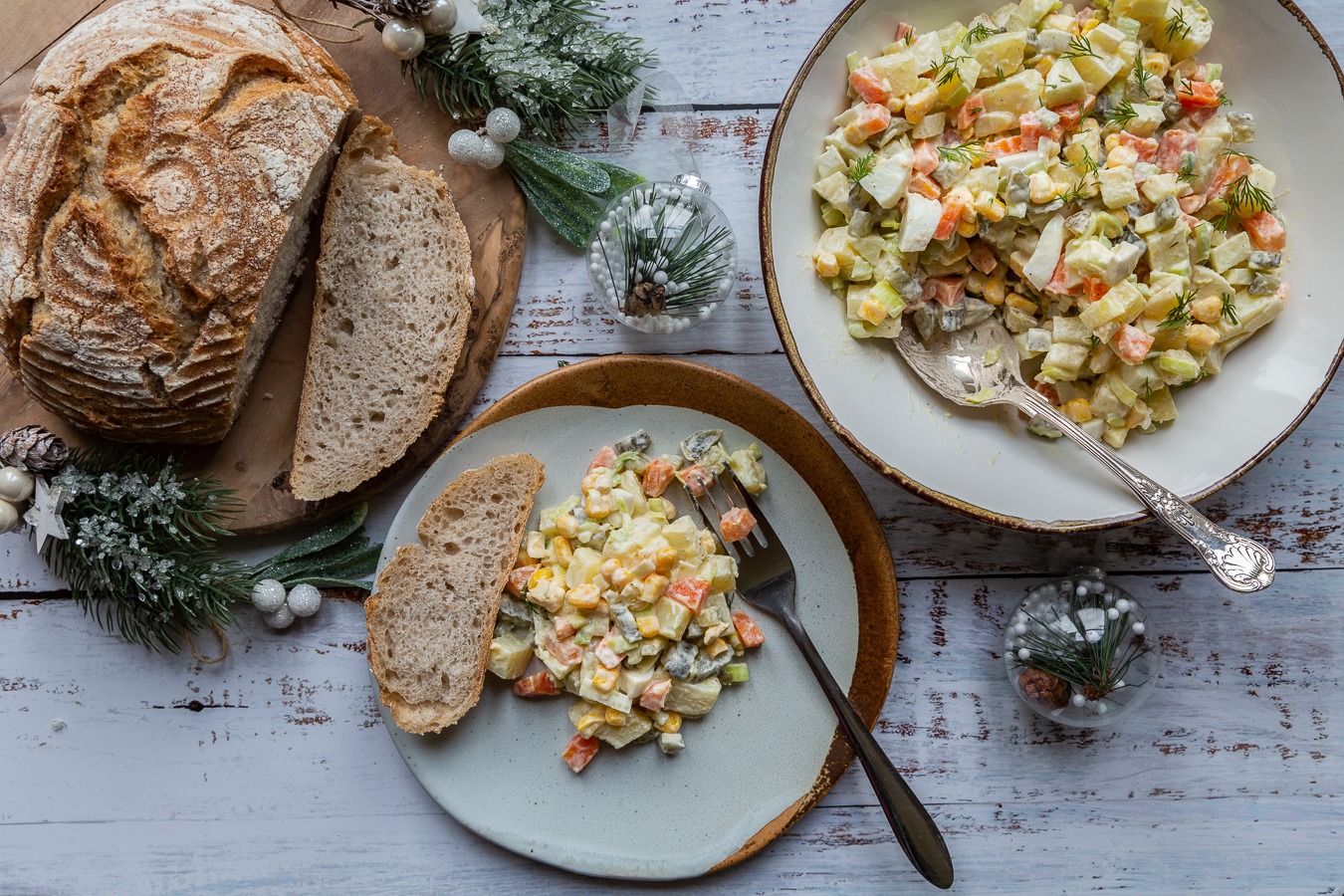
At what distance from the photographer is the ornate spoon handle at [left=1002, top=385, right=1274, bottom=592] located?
192 cm

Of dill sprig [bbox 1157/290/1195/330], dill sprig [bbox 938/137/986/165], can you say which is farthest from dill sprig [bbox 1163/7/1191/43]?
dill sprig [bbox 1157/290/1195/330]

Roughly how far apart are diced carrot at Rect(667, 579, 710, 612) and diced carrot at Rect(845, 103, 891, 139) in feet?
3.63

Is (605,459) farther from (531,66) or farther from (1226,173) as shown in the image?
(1226,173)

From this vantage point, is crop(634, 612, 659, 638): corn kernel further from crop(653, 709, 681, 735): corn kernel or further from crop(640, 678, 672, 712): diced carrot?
crop(653, 709, 681, 735): corn kernel

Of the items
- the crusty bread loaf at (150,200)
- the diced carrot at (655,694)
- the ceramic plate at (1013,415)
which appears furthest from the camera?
the diced carrot at (655,694)

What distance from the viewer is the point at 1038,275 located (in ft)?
6.36

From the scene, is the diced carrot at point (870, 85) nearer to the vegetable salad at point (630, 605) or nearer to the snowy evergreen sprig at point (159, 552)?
the vegetable salad at point (630, 605)

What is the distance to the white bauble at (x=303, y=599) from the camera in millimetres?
2199

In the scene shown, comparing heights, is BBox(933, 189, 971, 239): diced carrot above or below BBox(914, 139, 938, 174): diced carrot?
below

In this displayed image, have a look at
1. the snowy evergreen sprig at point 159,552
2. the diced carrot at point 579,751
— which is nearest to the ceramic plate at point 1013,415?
the diced carrot at point 579,751

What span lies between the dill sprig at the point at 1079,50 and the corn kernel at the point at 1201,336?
65 cm

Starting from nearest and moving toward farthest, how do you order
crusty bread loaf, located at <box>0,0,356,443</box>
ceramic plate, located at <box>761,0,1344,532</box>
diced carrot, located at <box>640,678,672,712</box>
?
crusty bread loaf, located at <box>0,0,356,443</box> → ceramic plate, located at <box>761,0,1344,532</box> → diced carrot, located at <box>640,678,672,712</box>

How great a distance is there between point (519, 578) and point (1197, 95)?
1.95 meters

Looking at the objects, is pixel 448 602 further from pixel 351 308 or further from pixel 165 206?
pixel 165 206
